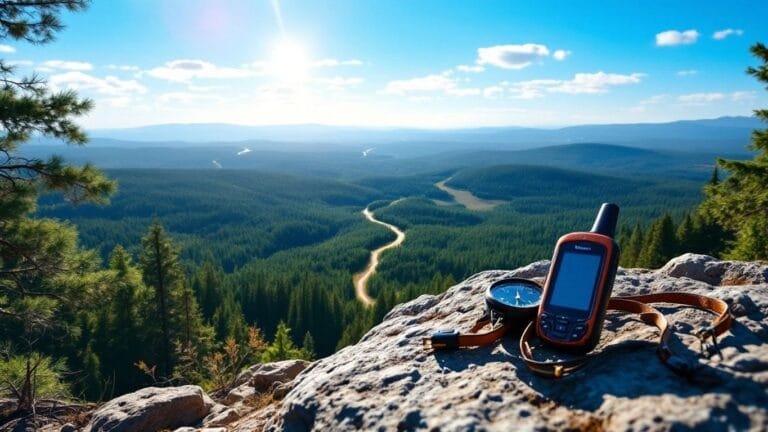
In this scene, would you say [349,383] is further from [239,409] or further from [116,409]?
[116,409]

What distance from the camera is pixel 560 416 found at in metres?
2.86

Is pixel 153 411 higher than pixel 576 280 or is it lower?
lower

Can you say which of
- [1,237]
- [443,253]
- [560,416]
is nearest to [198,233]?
[443,253]

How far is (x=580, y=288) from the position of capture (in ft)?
12.4

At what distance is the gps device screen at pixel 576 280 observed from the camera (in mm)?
3699

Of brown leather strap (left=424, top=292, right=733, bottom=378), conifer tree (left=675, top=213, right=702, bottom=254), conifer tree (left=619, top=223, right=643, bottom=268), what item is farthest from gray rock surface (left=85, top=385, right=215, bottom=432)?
conifer tree (left=619, top=223, right=643, bottom=268)

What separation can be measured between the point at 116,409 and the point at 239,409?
1.73 metres

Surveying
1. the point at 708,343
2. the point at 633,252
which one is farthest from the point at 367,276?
the point at 708,343

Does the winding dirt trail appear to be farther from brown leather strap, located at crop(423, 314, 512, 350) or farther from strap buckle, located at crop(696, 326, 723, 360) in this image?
strap buckle, located at crop(696, 326, 723, 360)

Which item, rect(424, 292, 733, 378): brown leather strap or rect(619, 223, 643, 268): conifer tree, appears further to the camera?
rect(619, 223, 643, 268): conifer tree

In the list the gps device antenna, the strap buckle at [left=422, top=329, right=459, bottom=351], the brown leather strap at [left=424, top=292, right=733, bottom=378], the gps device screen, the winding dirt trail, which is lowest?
the winding dirt trail

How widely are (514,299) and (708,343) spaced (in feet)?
5.07

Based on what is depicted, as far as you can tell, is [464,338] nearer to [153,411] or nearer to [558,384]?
[558,384]

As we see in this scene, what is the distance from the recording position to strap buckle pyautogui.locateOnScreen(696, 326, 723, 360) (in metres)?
3.06
